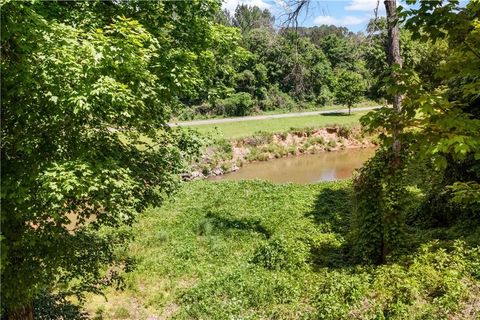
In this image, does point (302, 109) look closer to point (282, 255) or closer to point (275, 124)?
point (275, 124)

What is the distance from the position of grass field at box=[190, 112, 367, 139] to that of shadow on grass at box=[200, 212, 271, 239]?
A: 19133mm

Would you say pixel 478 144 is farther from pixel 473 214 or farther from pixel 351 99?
pixel 351 99

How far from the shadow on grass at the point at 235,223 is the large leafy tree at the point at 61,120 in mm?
9081

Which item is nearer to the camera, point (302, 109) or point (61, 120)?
point (61, 120)

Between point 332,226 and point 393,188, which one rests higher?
point 393,188

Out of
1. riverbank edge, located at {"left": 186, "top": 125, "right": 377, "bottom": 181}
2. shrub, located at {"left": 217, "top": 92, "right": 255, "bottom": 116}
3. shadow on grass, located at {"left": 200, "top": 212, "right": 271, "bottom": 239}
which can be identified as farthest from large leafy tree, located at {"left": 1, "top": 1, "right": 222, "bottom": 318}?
shrub, located at {"left": 217, "top": 92, "right": 255, "bottom": 116}

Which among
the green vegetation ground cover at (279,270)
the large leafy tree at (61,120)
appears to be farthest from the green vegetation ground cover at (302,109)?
the large leafy tree at (61,120)

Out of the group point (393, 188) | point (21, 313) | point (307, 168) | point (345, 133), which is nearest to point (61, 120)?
point (21, 313)

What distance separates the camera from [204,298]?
10.9 meters

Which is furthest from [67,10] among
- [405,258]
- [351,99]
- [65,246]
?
[351,99]

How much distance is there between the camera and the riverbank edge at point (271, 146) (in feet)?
106

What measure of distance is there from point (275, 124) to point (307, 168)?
1066 centimetres

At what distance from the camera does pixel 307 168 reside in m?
34.6

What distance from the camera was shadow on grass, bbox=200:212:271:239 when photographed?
16.5m
